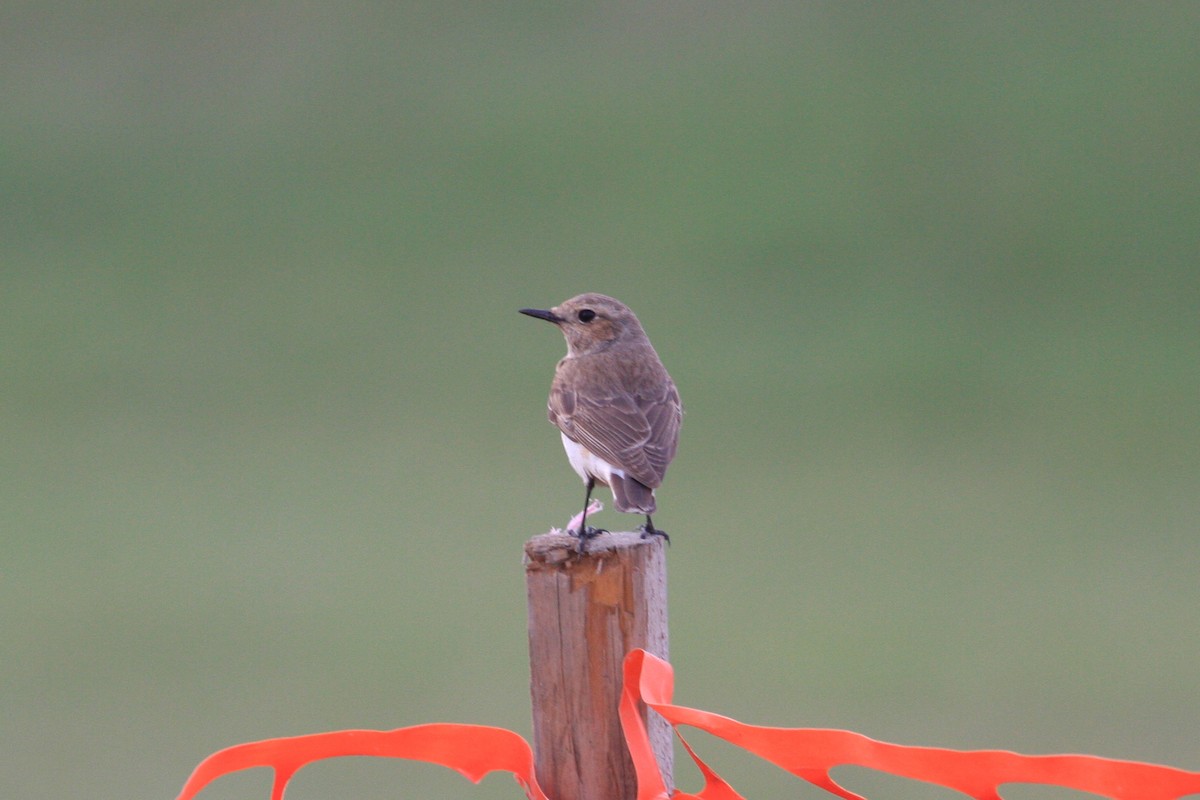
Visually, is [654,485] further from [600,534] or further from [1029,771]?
[1029,771]

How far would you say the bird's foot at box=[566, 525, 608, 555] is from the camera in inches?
117

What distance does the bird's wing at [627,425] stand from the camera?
13.7 ft

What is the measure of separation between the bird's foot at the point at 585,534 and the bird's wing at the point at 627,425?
0.84 m

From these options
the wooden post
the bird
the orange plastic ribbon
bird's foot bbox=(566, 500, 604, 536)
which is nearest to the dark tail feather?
the bird

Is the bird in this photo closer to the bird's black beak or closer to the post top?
the bird's black beak

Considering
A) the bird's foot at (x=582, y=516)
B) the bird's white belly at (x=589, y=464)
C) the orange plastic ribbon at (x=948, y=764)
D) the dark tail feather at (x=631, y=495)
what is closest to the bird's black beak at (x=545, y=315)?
the bird's white belly at (x=589, y=464)

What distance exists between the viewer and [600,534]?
3.21 metres

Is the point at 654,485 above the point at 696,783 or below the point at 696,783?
above

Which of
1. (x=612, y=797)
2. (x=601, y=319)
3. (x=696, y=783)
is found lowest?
(x=696, y=783)

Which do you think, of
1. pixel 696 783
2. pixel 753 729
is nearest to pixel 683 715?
pixel 753 729

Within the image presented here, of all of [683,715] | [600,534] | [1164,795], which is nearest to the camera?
[1164,795]

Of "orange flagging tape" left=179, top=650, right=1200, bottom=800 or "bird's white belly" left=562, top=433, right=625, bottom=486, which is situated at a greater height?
"bird's white belly" left=562, top=433, right=625, bottom=486

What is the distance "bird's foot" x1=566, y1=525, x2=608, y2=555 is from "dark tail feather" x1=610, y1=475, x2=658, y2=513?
0.64 m

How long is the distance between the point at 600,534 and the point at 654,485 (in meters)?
0.93
